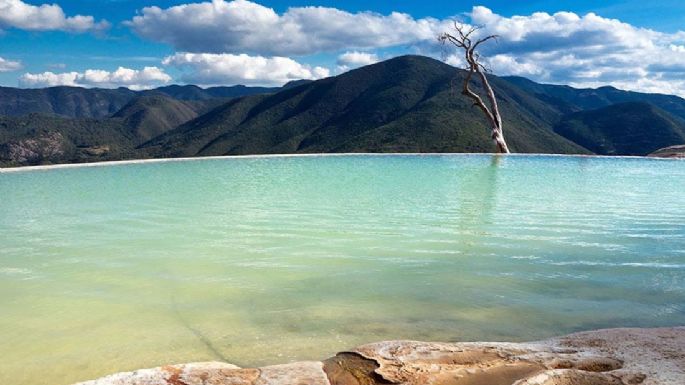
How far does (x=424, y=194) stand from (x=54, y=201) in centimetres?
823

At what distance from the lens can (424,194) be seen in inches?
488

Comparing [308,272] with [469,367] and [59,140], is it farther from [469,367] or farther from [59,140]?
[59,140]

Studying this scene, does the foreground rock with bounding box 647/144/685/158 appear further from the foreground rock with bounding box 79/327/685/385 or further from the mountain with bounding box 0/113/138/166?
the mountain with bounding box 0/113/138/166

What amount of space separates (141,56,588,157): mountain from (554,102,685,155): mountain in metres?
11.9

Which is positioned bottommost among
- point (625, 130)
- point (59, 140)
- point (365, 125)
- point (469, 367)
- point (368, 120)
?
point (469, 367)

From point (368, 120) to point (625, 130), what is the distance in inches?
2428

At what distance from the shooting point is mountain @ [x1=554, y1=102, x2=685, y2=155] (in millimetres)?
111750

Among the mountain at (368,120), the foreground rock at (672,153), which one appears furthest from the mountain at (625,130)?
the foreground rock at (672,153)

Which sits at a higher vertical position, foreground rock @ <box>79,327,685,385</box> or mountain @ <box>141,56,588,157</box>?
mountain @ <box>141,56,588,157</box>

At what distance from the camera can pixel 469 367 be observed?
9.64ft

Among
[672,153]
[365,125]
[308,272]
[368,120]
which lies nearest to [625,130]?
[368,120]

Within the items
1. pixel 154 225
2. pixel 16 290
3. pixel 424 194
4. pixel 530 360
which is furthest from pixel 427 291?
pixel 424 194

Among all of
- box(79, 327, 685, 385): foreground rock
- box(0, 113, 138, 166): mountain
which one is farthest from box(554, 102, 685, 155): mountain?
box(79, 327, 685, 385): foreground rock

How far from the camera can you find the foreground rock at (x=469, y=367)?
2742 mm
